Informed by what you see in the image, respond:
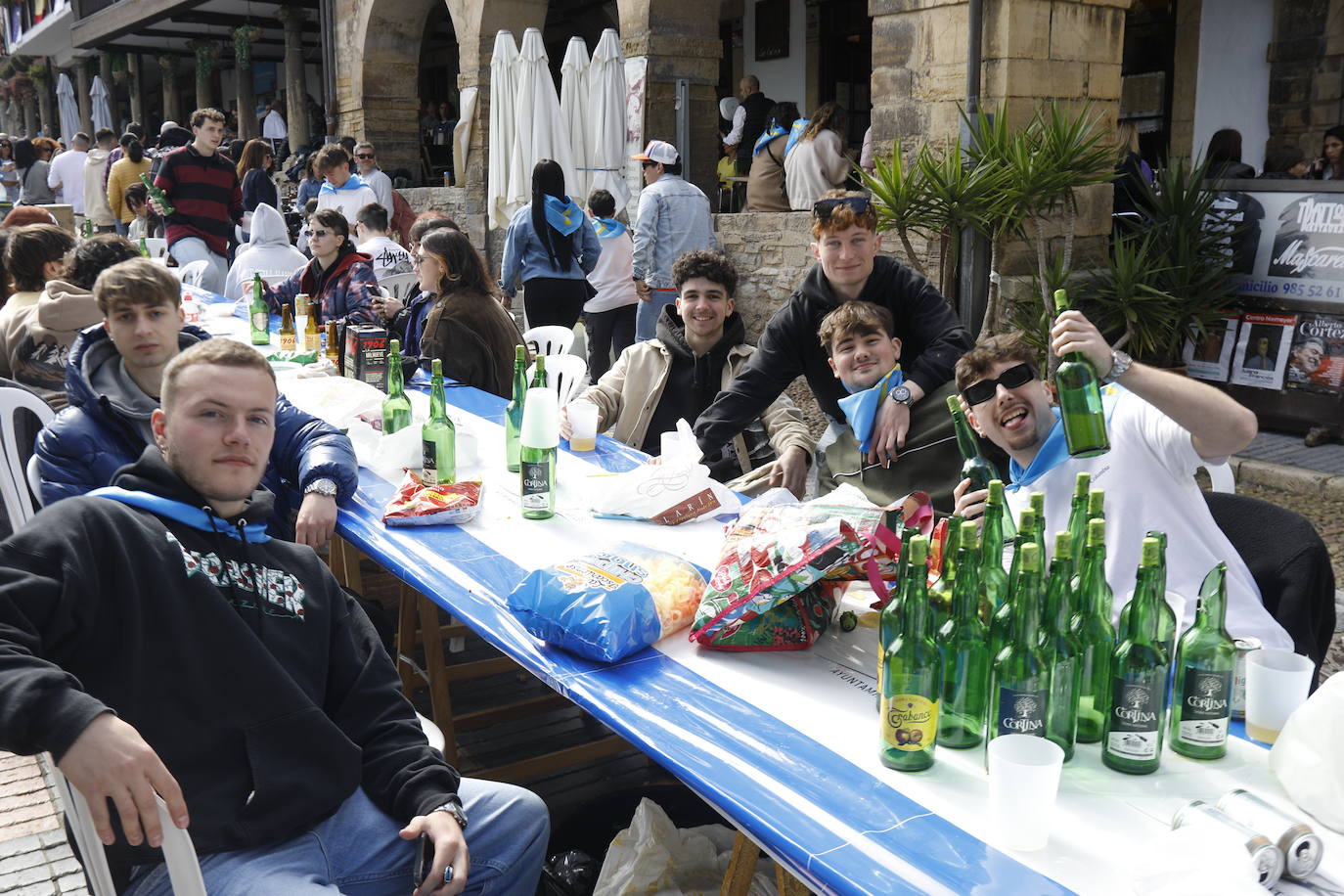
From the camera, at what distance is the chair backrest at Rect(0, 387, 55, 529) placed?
2.76 m

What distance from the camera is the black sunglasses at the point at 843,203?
11.0ft

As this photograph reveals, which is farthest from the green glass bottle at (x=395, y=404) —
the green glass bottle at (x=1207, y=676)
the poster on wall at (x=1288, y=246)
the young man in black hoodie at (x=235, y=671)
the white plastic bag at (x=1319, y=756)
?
the poster on wall at (x=1288, y=246)

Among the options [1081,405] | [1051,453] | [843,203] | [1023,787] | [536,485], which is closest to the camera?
[1023,787]

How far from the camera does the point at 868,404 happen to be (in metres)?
3.03

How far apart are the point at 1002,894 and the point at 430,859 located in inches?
35.3

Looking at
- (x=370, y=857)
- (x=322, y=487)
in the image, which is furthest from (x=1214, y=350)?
(x=370, y=857)

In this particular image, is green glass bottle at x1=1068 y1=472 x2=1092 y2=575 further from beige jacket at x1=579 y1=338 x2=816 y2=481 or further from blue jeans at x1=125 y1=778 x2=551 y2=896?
beige jacket at x1=579 y1=338 x2=816 y2=481

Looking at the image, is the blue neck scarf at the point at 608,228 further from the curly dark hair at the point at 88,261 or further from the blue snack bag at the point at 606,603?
the blue snack bag at the point at 606,603

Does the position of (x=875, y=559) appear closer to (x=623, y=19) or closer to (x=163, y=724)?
(x=163, y=724)

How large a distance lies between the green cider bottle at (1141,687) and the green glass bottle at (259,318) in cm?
455

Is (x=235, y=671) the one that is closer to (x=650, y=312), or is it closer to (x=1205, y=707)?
(x=1205, y=707)

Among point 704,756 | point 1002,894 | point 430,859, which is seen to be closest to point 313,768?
point 430,859

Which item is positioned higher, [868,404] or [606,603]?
[868,404]

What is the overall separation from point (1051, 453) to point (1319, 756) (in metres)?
1.01
